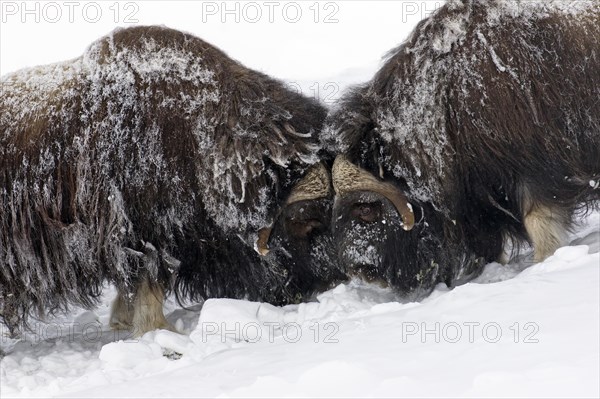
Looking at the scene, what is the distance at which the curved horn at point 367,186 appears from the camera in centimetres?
377

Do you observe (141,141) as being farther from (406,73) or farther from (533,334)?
(533,334)

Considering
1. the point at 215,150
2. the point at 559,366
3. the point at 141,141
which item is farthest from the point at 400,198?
the point at 559,366

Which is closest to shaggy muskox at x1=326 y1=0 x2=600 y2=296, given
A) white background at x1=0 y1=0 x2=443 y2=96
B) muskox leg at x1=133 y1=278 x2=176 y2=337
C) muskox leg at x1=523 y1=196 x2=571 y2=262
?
muskox leg at x1=523 y1=196 x2=571 y2=262

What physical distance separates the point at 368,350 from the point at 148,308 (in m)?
1.43

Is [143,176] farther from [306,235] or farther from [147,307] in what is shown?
[306,235]

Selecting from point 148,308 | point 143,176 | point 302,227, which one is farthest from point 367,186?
point 148,308

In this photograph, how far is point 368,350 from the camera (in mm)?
2666

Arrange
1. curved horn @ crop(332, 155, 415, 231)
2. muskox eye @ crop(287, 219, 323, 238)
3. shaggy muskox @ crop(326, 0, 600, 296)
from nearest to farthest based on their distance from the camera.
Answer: shaggy muskox @ crop(326, 0, 600, 296), curved horn @ crop(332, 155, 415, 231), muskox eye @ crop(287, 219, 323, 238)

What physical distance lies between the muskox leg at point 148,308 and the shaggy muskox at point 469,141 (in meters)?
0.77

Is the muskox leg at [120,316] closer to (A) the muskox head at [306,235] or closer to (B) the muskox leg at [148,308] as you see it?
(B) the muskox leg at [148,308]

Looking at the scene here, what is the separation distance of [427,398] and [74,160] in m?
1.95

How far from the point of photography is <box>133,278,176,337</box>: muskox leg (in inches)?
151

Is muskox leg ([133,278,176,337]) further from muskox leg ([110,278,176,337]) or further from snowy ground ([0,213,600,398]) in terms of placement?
snowy ground ([0,213,600,398])

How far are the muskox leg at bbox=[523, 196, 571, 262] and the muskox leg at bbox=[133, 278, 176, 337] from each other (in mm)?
1522
